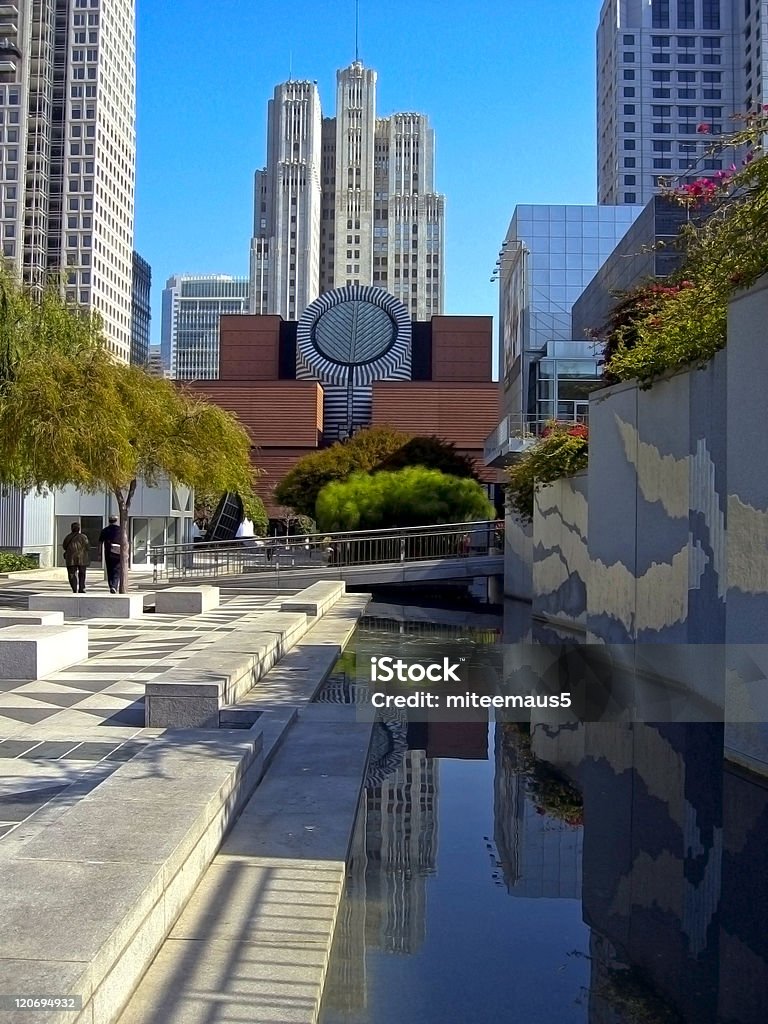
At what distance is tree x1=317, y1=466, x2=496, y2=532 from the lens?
29844mm

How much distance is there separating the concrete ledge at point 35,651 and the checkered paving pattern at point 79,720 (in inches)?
6.0

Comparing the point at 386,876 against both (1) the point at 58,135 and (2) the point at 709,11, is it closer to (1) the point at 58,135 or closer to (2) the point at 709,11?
(2) the point at 709,11

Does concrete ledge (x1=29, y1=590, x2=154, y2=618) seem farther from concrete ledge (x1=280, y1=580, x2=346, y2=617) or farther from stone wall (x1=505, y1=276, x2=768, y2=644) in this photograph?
stone wall (x1=505, y1=276, x2=768, y2=644)

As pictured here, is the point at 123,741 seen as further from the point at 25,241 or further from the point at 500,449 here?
the point at 25,241

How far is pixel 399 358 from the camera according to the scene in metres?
73.8

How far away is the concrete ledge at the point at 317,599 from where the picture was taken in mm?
16328

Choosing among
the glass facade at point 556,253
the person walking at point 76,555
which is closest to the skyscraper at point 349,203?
the glass facade at point 556,253

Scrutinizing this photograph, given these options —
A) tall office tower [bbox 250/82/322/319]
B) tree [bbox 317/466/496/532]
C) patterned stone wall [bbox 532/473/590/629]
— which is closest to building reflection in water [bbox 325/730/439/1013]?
patterned stone wall [bbox 532/473/590/629]

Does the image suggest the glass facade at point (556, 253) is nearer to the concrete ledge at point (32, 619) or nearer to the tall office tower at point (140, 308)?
the concrete ledge at point (32, 619)

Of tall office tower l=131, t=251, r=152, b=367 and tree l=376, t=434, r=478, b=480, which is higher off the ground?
tall office tower l=131, t=251, r=152, b=367

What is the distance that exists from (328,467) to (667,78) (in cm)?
9440

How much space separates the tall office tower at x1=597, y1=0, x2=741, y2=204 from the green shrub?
9915 centimetres

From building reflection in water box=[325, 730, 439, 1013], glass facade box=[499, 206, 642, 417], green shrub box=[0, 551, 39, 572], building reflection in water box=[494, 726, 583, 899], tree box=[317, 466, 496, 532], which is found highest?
glass facade box=[499, 206, 642, 417]

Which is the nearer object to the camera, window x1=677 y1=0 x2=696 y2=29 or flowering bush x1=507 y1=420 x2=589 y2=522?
flowering bush x1=507 y1=420 x2=589 y2=522
